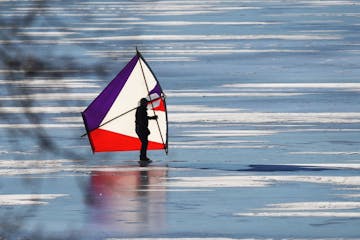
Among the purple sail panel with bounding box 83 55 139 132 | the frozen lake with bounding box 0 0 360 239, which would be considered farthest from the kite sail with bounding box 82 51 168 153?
the frozen lake with bounding box 0 0 360 239

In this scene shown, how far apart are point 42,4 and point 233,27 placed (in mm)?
36967

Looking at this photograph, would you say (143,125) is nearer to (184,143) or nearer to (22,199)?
(184,143)

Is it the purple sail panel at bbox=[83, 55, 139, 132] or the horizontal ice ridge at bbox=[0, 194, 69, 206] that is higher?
the purple sail panel at bbox=[83, 55, 139, 132]

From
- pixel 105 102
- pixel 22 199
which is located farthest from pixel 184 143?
pixel 22 199

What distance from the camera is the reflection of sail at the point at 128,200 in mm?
13377

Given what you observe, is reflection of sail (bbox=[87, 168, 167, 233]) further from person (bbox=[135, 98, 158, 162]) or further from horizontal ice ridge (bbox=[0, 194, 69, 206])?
person (bbox=[135, 98, 158, 162])

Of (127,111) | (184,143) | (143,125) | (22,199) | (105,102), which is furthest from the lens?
(184,143)

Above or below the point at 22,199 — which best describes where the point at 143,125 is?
above

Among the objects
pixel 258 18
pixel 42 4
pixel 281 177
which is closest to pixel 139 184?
pixel 281 177

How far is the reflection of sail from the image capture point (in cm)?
1338

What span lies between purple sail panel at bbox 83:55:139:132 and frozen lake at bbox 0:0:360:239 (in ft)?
1.28

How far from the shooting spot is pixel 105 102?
19703mm

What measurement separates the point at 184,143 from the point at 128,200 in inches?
214

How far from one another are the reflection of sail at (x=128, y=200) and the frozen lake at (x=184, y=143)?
0.07 ft
